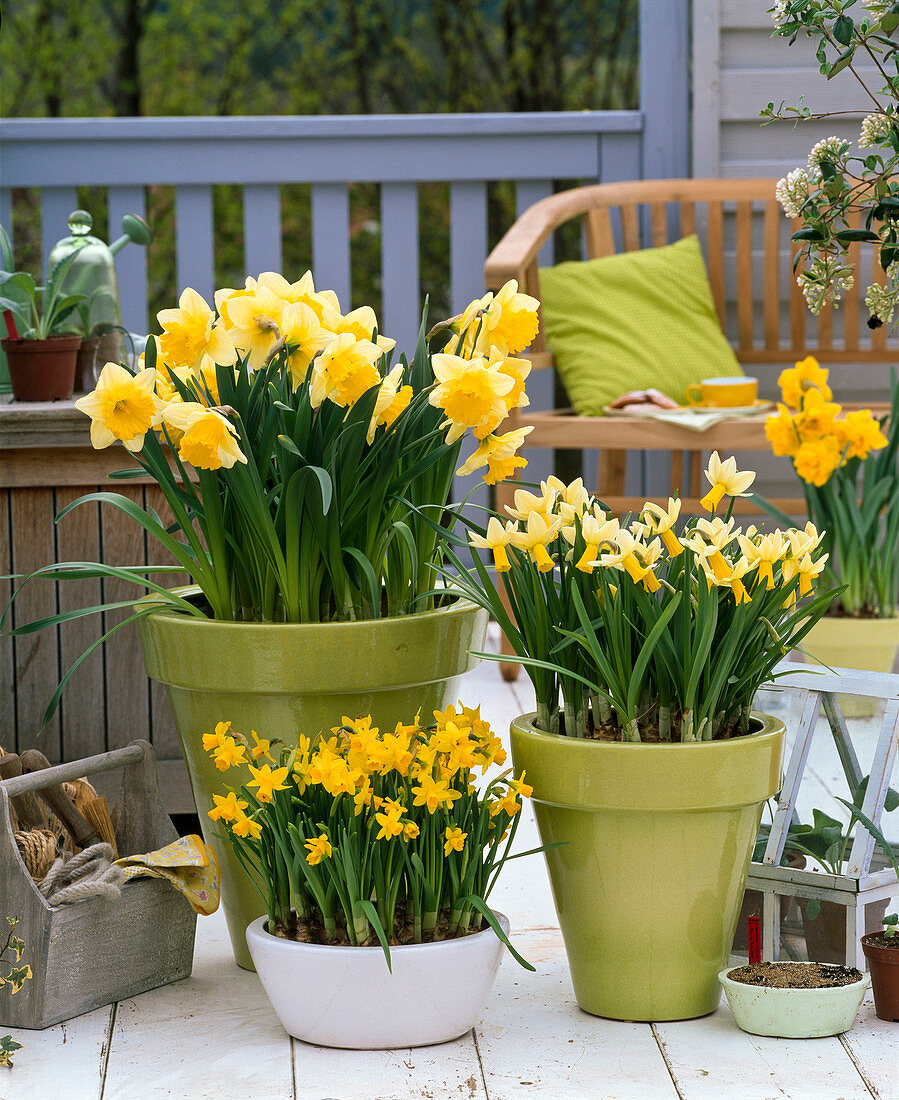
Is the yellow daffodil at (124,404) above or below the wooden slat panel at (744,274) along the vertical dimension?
below

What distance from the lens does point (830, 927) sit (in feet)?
4.53

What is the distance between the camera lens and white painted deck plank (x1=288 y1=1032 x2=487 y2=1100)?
1191 millimetres

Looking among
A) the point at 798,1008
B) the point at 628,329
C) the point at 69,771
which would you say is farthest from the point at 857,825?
the point at 628,329

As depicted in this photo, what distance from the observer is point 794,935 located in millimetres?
1422

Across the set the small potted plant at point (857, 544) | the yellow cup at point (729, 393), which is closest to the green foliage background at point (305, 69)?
the yellow cup at point (729, 393)

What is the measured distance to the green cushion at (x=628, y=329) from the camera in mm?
2957

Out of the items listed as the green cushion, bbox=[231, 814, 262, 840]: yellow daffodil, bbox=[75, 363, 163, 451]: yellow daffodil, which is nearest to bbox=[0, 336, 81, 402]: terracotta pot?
bbox=[75, 363, 163, 451]: yellow daffodil

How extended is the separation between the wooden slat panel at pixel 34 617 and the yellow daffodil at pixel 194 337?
536mm

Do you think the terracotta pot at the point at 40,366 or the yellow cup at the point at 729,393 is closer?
the terracotta pot at the point at 40,366

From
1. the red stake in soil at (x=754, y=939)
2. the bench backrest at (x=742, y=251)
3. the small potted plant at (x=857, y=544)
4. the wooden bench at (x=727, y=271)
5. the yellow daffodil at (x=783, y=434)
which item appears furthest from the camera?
the bench backrest at (x=742, y=251)

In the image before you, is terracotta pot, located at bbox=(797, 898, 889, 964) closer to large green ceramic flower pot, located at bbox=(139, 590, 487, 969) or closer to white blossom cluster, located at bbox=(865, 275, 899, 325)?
large green ceramic flower pot, located at bbox=(139, 590, 487, 969)

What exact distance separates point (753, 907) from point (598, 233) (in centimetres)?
210

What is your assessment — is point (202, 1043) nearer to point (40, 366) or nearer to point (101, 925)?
point (101, 925)

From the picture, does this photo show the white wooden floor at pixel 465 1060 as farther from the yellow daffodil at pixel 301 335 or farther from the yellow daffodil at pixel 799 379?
the yellow daffodil at pixel 799 379
